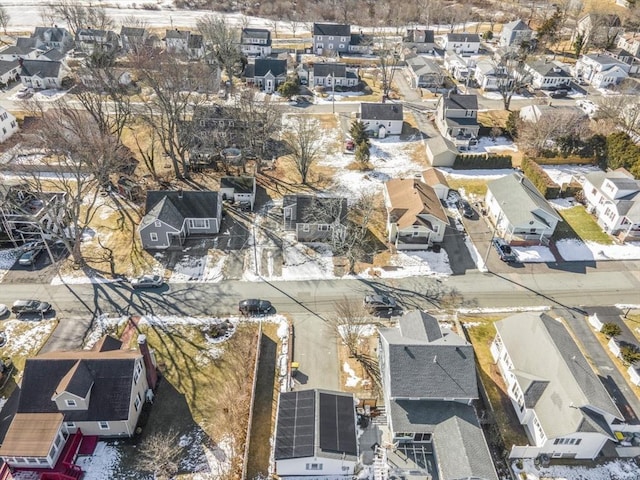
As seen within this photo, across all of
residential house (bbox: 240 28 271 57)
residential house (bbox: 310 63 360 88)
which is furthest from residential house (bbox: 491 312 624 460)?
residential house (bbox: 240 28 271 57)

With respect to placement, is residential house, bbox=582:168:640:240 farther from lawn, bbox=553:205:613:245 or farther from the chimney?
the chimney

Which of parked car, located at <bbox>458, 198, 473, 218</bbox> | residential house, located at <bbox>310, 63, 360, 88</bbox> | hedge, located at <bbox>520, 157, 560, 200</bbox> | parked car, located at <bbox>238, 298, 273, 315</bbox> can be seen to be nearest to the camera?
parked car, located at <bbox>238, 298, 273, 315</bbox>

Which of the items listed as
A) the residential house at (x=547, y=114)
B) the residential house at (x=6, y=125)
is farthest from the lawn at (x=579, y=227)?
the residential house at (x=6, y=125)

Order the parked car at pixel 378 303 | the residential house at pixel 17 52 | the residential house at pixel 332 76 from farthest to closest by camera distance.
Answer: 1. the residential house at pixel 17 52
2. the residential house at pixel 332 76
3. the parked car at pixel 378 303

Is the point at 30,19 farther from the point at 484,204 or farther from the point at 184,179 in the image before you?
the point at 484,204

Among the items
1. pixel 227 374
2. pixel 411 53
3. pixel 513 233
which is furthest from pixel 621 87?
pixel 227 374

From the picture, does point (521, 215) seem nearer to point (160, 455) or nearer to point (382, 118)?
point (382, 118)

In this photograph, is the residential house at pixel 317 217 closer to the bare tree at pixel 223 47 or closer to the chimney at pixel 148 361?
the chimney at pixel 148 361
